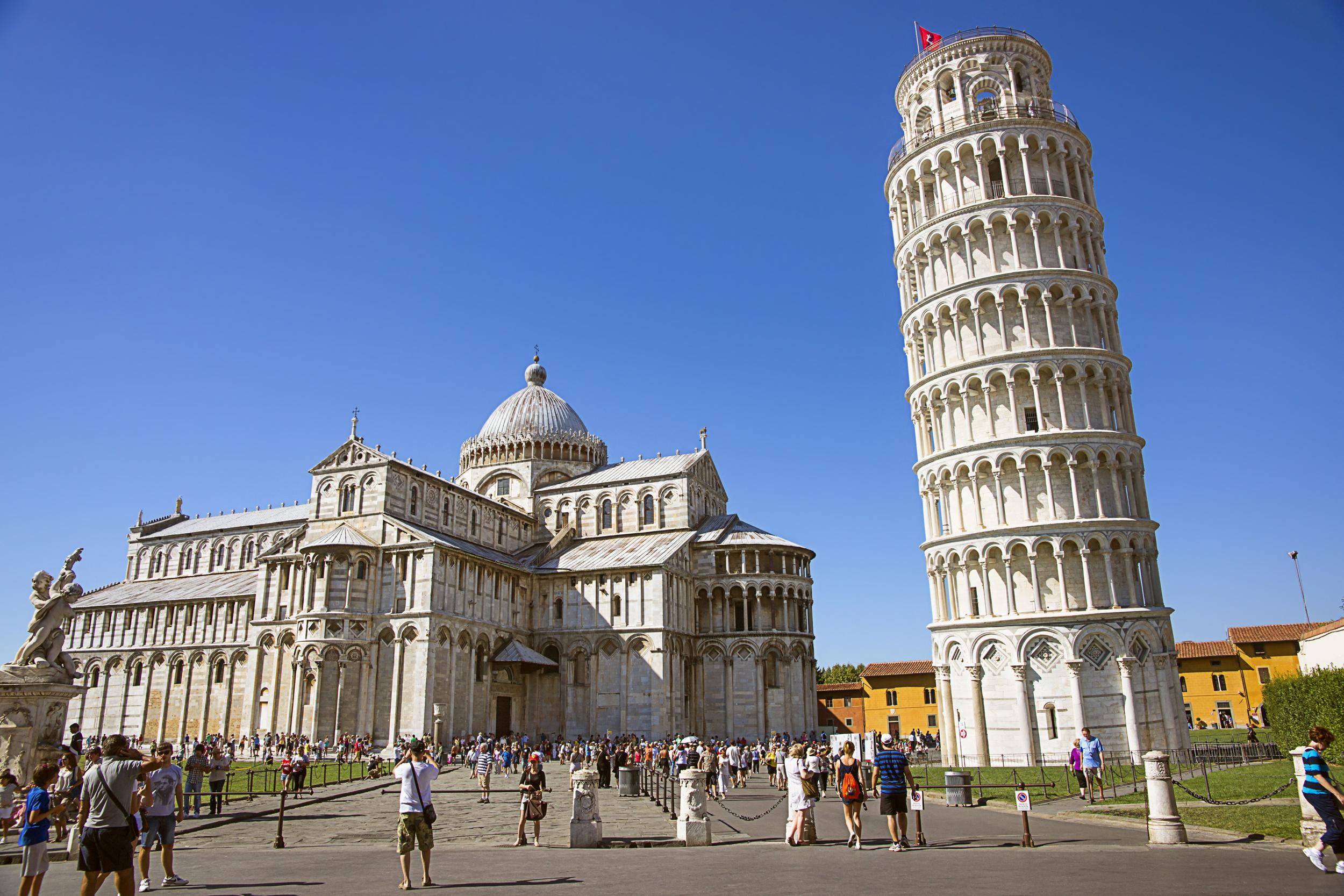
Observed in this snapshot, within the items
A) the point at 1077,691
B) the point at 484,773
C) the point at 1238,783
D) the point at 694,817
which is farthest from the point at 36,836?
the point at 1077,691

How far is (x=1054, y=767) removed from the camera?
99.6 feet

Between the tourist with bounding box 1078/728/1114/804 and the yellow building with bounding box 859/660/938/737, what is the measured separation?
1707 inches

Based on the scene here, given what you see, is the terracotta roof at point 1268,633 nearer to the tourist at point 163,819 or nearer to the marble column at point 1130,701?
the marble column at point 1130,701

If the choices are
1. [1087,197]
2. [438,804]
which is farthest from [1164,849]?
[1087,197]

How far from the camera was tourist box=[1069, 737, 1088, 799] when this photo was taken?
21.0m

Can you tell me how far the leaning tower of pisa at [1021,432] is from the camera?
31797mm

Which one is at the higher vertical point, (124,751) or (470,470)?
(470,470)

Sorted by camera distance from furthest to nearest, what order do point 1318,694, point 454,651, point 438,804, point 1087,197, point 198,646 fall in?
point 198,646
point 454,651
point 1087,197
point 1318,694
point 438,804

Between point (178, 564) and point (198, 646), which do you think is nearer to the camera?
point (198, 646)

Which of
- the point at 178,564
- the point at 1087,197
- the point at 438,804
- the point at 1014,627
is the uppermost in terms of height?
the point at 1087,197

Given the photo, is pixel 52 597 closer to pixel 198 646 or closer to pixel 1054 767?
pixel 1054 767

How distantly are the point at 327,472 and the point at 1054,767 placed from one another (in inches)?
1468

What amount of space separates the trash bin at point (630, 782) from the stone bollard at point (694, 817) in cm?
929

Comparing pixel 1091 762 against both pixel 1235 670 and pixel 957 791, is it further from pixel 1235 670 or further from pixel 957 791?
pixel 1235 670
